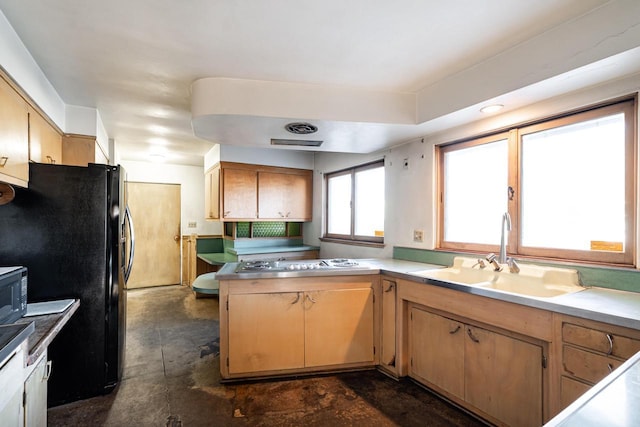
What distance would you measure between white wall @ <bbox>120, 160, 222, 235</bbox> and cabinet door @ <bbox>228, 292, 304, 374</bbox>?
11.9ft

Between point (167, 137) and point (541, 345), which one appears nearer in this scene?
point (541, 345)

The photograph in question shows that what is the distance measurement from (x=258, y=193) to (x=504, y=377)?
3410 millimetres

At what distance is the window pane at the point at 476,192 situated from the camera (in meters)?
2.37

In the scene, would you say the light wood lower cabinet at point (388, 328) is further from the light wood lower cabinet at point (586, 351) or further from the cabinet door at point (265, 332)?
the light wood lower cabinet at point (586, 351)

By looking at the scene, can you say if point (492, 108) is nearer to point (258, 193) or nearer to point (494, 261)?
point (494, 261)

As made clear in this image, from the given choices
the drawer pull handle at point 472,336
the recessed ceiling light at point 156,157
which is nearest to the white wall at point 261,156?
the recessed ceiling light at point 156,157

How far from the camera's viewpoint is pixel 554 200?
2047 mm

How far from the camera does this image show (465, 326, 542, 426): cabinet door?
63.6 inches

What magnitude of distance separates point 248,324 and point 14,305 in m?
1.34

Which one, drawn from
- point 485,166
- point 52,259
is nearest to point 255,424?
point 52,259

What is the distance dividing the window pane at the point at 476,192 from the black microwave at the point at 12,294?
9.50 feet

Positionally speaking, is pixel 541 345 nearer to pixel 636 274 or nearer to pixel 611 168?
pixel 636 274

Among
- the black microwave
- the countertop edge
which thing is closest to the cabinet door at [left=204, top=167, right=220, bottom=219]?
the countertop edge

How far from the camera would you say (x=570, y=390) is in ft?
4.74
